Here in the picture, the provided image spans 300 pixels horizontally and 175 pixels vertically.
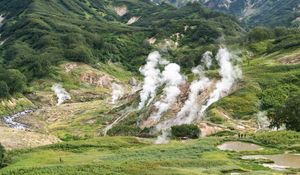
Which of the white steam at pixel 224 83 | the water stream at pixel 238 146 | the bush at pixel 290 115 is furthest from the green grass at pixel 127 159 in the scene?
the white steam at pixel 224 83

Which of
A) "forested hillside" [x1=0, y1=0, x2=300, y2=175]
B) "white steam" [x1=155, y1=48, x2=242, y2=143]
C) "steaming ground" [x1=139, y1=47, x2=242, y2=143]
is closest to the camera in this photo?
"forested hillside" [x1=0, y1=0, x2=300, y2=175]

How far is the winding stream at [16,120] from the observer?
13350 cm

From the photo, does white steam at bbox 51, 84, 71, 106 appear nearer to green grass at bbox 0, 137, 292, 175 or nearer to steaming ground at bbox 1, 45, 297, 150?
steaming ground at bbox 1, 45, 297, 150

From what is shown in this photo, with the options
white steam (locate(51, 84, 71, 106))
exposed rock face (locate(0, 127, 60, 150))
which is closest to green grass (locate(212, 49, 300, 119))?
exposed rock face (locate(0, 127, 60, 150))

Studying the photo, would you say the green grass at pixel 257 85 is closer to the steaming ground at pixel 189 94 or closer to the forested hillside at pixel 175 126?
the forested hillside at pixel 175 126

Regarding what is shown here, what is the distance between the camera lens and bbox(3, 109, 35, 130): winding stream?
134 m

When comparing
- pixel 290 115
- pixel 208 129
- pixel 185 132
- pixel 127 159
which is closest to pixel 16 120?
pixel 185 132

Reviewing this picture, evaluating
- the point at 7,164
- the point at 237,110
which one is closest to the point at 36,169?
the point at 7,164

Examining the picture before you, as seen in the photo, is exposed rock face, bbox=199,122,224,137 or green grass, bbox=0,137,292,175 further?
exposed rock face, bbox=199,122,224,137

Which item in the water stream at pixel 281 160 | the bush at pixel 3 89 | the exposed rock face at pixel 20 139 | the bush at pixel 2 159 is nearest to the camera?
the water stream at pixel 281 160

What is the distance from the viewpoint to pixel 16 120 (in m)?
146

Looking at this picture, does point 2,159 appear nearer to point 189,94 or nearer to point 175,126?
point 175,126

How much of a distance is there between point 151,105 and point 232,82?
19209 mm

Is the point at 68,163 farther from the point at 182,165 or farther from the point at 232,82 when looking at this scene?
the point at 232,82
